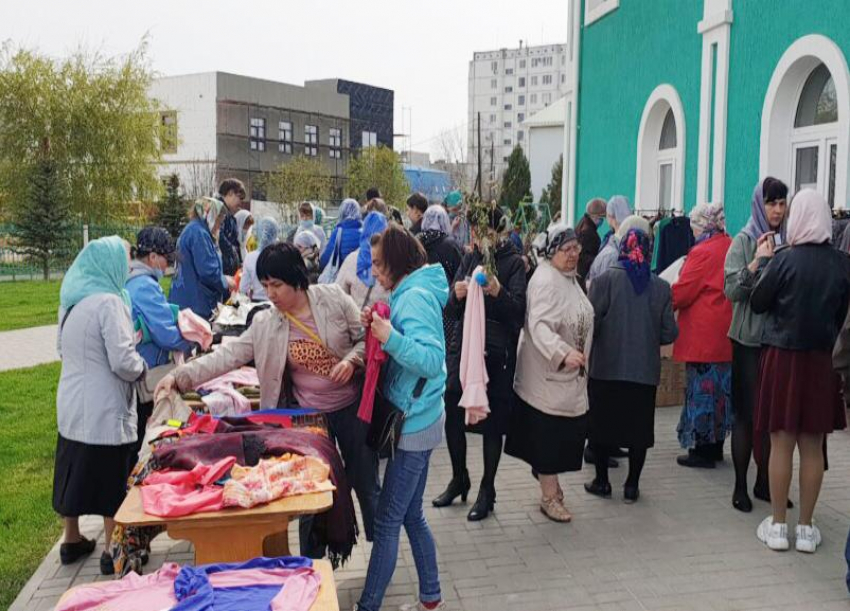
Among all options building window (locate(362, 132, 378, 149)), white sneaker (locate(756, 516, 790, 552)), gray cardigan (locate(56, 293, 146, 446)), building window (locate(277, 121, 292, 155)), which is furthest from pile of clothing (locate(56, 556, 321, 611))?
building window (locate(362, 132, 378, 149))

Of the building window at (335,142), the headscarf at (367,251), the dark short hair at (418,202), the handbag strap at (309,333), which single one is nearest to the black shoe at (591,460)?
the headscarf at (367,251)

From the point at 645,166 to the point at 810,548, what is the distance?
8.32 meters

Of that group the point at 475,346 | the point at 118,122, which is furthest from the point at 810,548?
the point at 118,122

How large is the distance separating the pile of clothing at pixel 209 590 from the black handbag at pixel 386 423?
105 centimetres

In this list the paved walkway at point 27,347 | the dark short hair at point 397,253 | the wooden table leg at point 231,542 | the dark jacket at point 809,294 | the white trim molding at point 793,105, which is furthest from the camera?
the paved walkway at point 27,347

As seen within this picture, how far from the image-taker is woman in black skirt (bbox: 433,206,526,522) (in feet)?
18.3

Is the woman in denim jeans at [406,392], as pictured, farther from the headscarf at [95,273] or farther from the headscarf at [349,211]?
the headscarf at [349,211]

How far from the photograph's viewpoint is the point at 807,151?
8.97 meters

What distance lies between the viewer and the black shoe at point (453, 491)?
6.07 m

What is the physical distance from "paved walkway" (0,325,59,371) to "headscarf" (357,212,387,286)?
6603mm

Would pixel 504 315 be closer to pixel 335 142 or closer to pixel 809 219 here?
pixel 809 219

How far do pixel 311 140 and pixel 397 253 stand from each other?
66153 mm

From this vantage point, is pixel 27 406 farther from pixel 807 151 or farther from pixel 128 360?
pixel 807 151

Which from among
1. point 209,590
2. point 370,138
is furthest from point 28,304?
point 370,138
